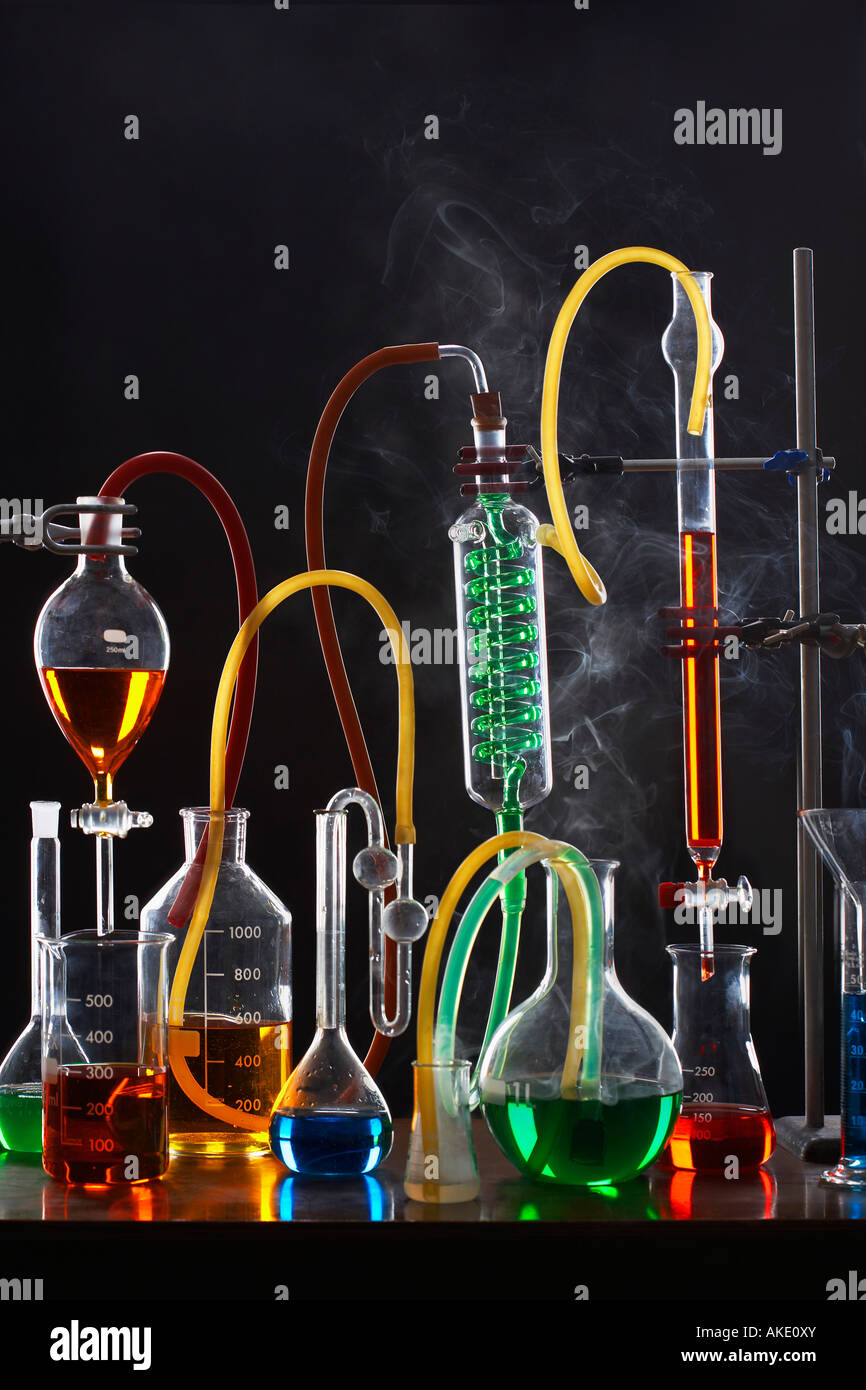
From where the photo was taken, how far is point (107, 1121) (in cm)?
153

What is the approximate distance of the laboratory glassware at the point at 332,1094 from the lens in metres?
1.55

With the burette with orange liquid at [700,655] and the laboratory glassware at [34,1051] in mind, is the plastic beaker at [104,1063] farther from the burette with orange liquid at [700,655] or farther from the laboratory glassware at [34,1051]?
the burette with orange liquid at [700,655]

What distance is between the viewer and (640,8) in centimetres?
218

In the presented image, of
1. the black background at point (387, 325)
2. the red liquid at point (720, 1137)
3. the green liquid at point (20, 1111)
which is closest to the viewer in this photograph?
the red liquid at point (720, 1137)

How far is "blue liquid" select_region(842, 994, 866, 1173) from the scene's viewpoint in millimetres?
1516

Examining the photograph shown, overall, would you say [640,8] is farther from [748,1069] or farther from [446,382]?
[748,1069]

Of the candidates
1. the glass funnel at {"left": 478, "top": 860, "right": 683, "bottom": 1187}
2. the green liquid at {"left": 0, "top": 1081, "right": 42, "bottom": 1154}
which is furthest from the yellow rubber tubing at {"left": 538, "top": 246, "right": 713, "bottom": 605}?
the green liquid at {"left": 0, "top": 1081, "right": 42, "bottom": 1154}

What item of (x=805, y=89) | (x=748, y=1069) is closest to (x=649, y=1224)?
(x=748, y=1069)

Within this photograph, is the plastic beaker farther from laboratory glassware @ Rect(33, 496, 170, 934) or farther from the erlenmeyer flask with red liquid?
the erlenmeyer flask with red liquid

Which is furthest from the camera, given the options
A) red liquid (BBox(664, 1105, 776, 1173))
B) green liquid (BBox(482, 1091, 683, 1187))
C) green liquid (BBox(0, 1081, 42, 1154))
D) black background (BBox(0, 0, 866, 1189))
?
black background (BBox(0, 0, 866, 1189))

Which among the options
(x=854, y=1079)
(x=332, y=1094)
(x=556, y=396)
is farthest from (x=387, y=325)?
(x=854, y=1079)

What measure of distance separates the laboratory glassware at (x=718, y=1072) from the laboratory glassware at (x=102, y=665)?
66 centimetres

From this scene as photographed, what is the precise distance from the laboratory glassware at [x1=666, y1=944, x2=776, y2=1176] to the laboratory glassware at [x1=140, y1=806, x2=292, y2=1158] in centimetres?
47

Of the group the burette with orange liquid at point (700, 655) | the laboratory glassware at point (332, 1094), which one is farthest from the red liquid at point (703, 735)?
the laboratory glassware at point (332, 1094)
